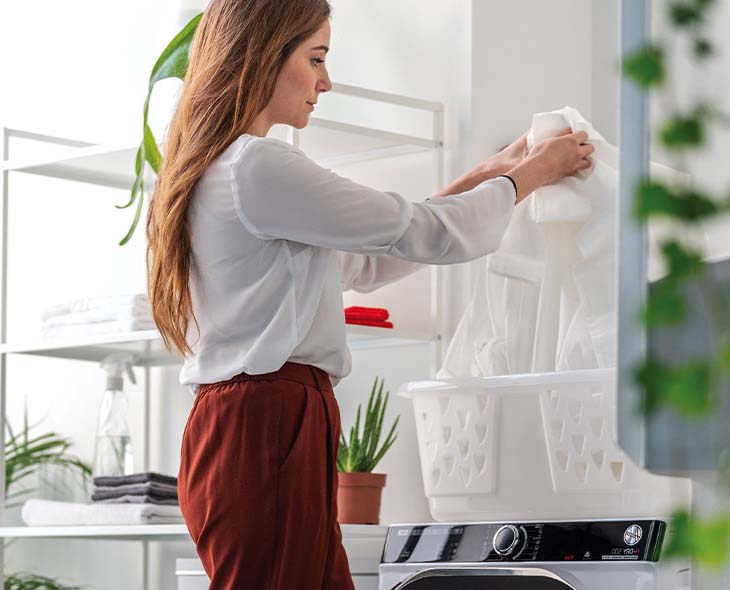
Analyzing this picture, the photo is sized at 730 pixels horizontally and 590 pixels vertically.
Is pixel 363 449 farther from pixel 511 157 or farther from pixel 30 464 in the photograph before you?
pixel 30 464

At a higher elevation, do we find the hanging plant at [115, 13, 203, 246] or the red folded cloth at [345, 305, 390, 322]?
the hanging plant at [115, 13, 203, 246]

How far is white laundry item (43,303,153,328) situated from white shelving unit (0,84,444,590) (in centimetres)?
5

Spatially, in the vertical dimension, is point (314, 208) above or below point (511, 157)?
below

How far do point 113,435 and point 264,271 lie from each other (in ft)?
3.90

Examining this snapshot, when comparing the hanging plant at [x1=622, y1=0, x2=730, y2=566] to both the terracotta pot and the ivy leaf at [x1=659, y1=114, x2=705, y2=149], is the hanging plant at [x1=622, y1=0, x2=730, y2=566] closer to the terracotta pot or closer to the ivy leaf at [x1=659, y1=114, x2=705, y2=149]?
the ivy leaf at [x1=659, y1=114, x2=705, y2=149]

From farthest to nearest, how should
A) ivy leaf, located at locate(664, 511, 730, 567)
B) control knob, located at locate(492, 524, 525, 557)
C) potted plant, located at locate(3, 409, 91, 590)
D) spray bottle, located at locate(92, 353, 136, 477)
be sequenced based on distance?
potted plant, located at locate(3, 409, 91, 590)
spray bottle, located at locate(92, 353, 136, 477)
control knob, located at locate(492, 524, 525, 557)
ivy leaf, located at locate(664, 511, 730, 567)

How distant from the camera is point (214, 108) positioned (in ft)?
5.00

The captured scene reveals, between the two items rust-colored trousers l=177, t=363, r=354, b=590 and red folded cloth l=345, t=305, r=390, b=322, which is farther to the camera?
red folded cloth l=345, t=305, r=390, b=322

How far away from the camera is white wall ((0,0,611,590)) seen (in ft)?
7.48

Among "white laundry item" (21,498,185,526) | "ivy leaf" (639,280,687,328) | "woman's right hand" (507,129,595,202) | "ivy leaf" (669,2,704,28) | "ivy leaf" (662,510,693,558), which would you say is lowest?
"white laundry item" (21,498,185,526)

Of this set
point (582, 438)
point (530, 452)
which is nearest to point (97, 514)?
point (530, 452)

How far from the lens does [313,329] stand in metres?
1.48

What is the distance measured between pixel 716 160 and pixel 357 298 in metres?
1.96

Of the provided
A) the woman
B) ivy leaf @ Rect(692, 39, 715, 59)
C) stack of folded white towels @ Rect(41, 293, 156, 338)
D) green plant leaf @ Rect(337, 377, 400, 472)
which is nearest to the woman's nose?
the woman
